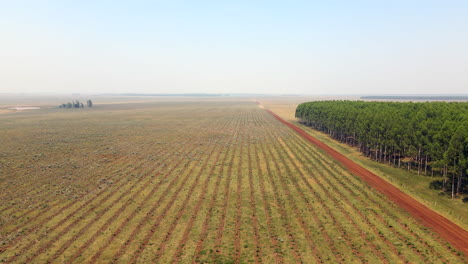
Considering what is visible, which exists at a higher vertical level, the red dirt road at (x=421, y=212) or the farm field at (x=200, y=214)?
the farm field at (x=200, y=214)

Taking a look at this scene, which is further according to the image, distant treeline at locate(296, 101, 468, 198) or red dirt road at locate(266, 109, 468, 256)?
distant treeline at locate(296, 101, 468, 198)

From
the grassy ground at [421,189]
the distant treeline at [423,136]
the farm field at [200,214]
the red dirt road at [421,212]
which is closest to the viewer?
the farm field at [200,214]

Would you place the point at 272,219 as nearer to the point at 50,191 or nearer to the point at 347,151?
the point at 50,191

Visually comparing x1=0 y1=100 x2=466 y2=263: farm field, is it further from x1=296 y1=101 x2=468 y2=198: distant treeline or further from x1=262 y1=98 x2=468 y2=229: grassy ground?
x1=296 y1=101 x2=468 y2=198: distant treeline

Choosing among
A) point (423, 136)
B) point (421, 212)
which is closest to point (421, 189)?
point (421, 212)

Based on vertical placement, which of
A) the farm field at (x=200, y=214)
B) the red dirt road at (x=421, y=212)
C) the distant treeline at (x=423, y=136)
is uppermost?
the distant treeline at (x=423, y=136)

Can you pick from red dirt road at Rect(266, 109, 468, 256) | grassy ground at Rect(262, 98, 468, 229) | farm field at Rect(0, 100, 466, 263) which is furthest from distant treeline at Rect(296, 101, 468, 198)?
farm field at Rect(0, 100, 466, 263)

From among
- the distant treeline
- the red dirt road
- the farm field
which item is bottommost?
the red dirt road

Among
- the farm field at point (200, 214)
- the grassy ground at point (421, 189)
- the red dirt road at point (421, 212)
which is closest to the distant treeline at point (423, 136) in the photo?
the grassy ground at point (421, 189)

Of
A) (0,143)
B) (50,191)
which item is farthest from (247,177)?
(0,143)

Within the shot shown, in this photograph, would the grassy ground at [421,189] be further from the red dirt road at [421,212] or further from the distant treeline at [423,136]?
the distant treeline at [423,136]

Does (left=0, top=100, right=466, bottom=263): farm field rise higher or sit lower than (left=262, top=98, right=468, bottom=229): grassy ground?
higher
